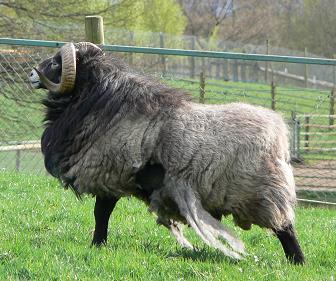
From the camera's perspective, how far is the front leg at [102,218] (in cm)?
604

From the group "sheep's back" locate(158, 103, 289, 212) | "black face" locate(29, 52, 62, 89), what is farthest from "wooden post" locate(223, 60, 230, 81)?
"sheep's back" locate(158, 103, 289, 212)

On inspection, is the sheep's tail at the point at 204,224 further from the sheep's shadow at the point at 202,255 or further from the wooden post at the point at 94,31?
the wooden post at the point at 94,31

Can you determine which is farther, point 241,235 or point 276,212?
point 241,235

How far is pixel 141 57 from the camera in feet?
69.1

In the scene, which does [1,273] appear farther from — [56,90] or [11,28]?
[11,28]

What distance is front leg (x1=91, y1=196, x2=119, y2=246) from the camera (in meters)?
6.04

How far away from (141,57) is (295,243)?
1577cm

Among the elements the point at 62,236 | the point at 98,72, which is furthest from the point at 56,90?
the point at 62,236

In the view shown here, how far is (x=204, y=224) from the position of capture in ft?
18.2

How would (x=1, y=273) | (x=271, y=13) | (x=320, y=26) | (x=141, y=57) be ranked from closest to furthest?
(x=1, y=273) → (x=141, y=57) → (x=320, y=26) → (x=271, y=13)

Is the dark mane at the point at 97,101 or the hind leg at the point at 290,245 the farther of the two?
the dark mane at the point at 97,101

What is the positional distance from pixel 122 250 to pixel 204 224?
0.69 meters

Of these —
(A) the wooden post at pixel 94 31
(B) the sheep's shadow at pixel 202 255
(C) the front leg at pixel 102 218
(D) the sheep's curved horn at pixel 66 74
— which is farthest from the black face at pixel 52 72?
(A) the wooden post at pixel 94 31

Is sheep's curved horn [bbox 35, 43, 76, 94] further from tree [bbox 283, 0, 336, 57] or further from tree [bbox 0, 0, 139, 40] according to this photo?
tree [bbox 283, 0, 336, 57]
